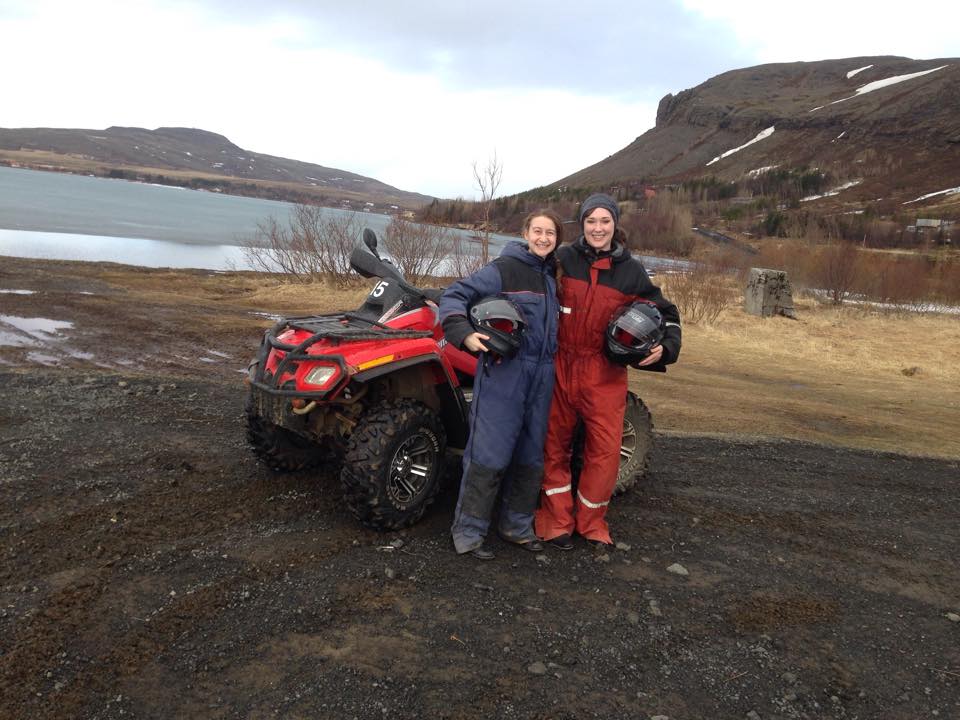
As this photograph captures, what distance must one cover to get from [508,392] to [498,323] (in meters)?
0.38

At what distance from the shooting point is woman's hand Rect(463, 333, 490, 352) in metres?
3.44

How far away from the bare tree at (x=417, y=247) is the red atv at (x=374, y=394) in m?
16.6

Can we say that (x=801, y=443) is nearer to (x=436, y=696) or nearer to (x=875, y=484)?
(x=875, y=484)

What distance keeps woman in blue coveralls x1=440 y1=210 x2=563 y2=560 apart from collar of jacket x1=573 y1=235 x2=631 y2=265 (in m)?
0.14

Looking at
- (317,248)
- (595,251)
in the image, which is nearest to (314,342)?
(595,251)

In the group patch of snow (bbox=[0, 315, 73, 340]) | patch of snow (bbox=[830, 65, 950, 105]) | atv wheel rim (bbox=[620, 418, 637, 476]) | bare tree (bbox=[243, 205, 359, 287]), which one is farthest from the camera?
patch of snow (bbox=[830, 65, 950, 105])

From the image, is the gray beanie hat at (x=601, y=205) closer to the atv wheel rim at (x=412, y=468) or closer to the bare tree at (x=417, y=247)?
the atv wheel rim at (x=412, y=468)

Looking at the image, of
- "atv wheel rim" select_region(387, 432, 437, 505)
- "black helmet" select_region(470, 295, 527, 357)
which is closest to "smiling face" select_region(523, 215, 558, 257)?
"black helmet" select_region(470, 295, 527, 357)

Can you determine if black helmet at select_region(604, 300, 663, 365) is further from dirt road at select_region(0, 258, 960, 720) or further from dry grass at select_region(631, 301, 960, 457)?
dry grass at select_region(631, 301, 960, 457)

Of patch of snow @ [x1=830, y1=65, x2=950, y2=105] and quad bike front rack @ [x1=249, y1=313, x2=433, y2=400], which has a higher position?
patch of snow @ [x1=830, y1=65, x2=950, y2=105]

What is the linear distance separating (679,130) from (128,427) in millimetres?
161654

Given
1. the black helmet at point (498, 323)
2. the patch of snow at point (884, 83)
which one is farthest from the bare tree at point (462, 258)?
the patch of snow at point (884, 83)

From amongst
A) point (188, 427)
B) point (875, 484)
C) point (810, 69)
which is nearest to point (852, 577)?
point (875, 484)

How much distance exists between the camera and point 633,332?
3646 millimetres
